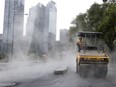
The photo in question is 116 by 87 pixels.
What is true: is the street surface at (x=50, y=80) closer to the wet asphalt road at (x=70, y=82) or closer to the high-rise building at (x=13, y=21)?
the wet asphalt road at (x=70, y=82)

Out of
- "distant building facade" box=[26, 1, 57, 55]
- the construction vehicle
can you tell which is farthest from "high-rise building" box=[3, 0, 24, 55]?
the construction vehicle

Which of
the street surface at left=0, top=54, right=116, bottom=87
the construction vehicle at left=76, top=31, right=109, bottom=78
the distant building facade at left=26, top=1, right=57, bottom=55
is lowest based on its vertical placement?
the street surface at left=0, top=54, right=116, bottom=87

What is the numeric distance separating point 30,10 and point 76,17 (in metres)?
44.5

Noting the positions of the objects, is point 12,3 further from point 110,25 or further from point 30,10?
point 110,25

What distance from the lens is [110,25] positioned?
49.7 meters

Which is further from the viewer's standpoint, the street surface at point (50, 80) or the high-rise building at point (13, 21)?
the high-rise building at point (13, 21)

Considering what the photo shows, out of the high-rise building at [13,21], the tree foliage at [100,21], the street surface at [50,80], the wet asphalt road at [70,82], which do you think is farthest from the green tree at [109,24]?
the wet asphalt road at [70,82]

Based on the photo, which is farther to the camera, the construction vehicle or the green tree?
the green tree

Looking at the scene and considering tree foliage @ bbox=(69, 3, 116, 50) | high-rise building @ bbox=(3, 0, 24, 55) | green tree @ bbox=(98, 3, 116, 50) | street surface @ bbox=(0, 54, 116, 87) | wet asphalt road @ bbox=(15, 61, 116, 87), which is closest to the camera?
wet asphalt road @ bbox=(15, 61, 116, 87)

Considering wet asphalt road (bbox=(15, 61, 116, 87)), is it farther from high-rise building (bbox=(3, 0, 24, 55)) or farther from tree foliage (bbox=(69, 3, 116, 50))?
tree foliage (bbox=(69, 3, 116, 50))

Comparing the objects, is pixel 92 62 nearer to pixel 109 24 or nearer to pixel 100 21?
pixel 109 24

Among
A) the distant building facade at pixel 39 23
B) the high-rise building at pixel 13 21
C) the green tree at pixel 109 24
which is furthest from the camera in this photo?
the green tree at pixel 109 24

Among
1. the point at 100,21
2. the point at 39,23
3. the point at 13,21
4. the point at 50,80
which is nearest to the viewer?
the point at 50,80

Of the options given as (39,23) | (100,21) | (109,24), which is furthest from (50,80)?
(100,21)
